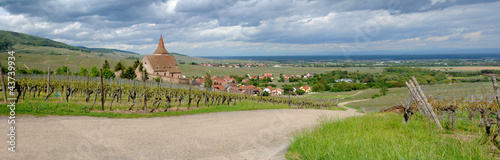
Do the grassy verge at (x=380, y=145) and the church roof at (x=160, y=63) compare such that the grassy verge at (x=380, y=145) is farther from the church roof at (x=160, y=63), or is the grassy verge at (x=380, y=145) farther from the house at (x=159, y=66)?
the church roof at (x=160, y=63)

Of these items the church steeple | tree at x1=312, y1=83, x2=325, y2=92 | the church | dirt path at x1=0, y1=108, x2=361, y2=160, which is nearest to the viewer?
dirt path at x1=0, y1=108, x2=361, y2=160

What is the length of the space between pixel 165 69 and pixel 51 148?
2960 inches

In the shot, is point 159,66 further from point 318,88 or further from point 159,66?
point 318,88

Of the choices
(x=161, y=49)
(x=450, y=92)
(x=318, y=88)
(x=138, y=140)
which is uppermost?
(x=161, y=49)

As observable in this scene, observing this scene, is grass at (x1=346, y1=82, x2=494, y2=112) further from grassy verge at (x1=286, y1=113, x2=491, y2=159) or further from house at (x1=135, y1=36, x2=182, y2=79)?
house at (x1=135, y1=36, x2=182, y2=79)

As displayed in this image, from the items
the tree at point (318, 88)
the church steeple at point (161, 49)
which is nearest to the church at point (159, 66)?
the church steeple at point (161, 49)

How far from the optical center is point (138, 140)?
7633mm

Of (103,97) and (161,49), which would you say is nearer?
(103,97)

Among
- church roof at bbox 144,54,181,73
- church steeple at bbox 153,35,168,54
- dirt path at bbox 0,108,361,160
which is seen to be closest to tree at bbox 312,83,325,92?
church roof at bbox 144,54,181,73

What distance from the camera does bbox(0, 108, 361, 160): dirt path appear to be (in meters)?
6.36

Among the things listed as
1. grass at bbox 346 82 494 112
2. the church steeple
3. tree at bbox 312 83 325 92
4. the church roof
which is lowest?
tree at bbox 312 83 325 92

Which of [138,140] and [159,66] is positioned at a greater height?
[159,66]

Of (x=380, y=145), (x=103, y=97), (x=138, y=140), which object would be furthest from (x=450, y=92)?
(x=138, y=140)

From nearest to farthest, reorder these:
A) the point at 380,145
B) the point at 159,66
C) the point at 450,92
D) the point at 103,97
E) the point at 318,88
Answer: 1. the point at 380,145
2. the point at 103,97
3. the point at 450,92
4. the point at 159,66
5. the point at 318,88
